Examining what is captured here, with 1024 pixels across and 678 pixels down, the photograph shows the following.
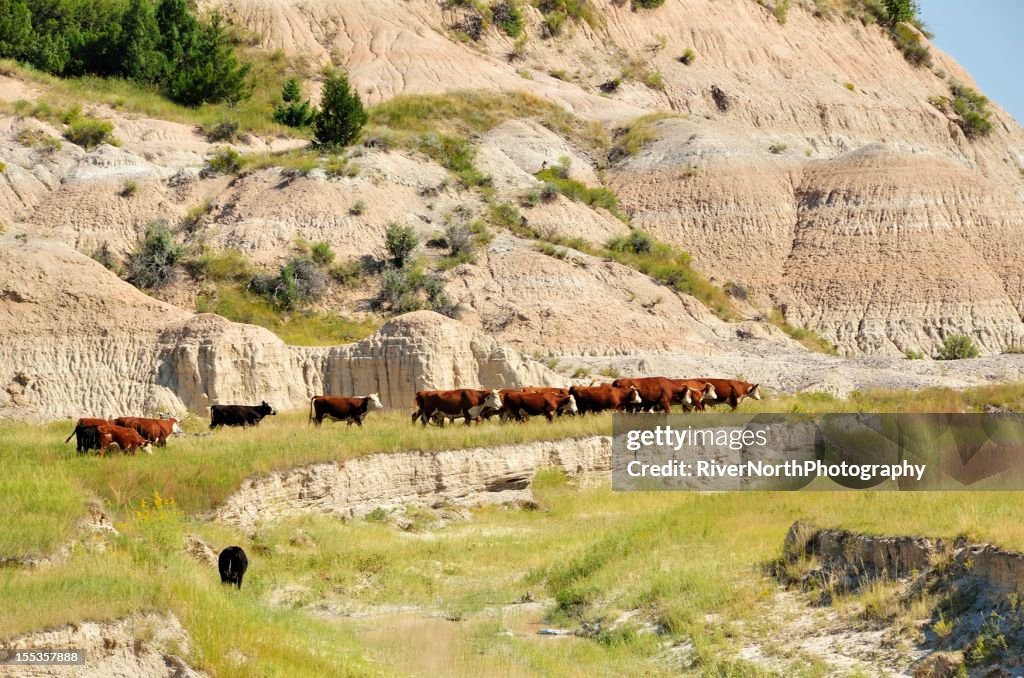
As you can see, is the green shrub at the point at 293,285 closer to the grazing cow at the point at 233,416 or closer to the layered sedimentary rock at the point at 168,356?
the layered sedimentary rock at the point at 168,356

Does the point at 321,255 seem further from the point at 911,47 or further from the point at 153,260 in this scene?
the point at 911,47

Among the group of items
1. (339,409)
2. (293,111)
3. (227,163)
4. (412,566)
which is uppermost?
(293,111)

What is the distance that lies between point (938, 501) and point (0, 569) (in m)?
13.2

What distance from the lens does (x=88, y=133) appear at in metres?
66.1

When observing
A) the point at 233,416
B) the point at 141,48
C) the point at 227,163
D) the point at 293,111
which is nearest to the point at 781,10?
the point at 293,111

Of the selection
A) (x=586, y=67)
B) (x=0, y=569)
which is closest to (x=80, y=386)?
(x=0, y=569)

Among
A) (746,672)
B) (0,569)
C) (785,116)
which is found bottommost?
(746,672)

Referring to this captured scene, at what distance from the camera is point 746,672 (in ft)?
54.7

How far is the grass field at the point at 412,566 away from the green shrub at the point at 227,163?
115 feet

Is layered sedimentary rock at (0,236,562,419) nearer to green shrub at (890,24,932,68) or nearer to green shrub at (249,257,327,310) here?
green shrub at (249,257,327,310)

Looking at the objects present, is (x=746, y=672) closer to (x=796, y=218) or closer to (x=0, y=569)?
(x=0, y=569)

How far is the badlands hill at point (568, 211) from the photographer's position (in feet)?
148

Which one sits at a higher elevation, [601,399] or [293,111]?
[293,111]

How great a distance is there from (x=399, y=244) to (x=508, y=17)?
3967cm
